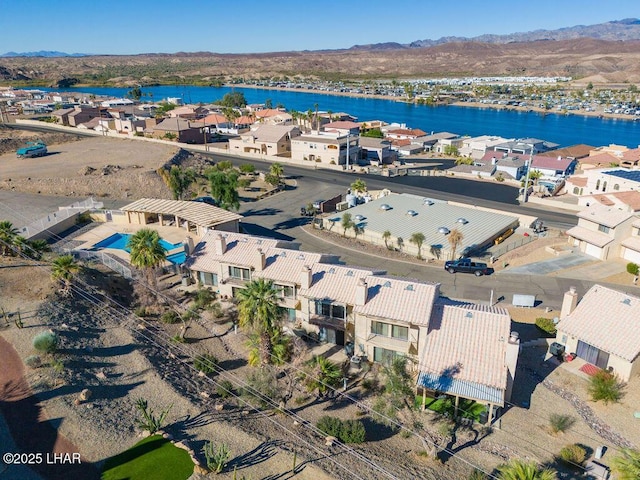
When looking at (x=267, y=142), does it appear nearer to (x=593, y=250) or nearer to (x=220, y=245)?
(x=220, y=245)

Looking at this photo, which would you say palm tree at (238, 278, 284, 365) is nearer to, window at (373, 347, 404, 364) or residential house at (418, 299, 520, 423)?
window at (373, 347, 404, 364)

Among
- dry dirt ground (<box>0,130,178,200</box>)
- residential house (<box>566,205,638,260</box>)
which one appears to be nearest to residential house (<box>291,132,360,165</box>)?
dry dirt ground (<box>0,130,178,200</box>)

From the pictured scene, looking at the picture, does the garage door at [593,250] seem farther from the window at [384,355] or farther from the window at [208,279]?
the window at [208,279]

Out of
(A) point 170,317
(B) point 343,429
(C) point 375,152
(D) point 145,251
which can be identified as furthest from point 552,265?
(C) point 375,152


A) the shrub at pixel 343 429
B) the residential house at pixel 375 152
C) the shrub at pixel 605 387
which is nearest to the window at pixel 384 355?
the shrub at pixel 343 429

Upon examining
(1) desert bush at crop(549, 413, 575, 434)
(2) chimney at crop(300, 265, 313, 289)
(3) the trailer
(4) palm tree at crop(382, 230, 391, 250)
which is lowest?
(1) desert bush at crop(549, 413, 575, 434)

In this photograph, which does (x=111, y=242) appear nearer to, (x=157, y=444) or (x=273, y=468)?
(x=157, y=444)
